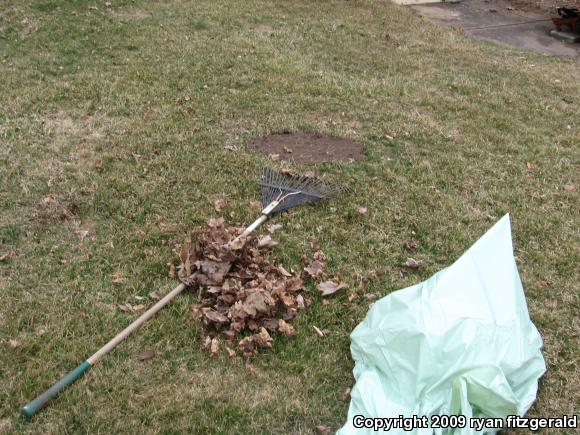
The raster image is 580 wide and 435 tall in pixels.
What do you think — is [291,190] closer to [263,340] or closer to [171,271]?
[171,271]

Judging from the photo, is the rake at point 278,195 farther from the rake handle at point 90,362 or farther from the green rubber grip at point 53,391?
→ the green rubber grip at point 53,391

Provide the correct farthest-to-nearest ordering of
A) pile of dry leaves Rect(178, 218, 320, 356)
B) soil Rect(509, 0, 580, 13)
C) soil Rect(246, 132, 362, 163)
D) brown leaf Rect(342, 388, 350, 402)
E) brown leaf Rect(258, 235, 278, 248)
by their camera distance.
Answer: soil Rect(509, 0, 580, 13) < soil Rect(246, 132, 362, 163) < brown leaf Rect(258, 235, 278, 248) < pile of dry leaves Rect(178, 218, 320, 356) < brown leaf Rect(342, 388, 350, 402)

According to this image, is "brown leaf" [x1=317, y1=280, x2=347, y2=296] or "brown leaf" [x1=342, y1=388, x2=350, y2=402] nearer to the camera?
"brown leaf" [x1=342, y1=388, x2=350, y2=402]

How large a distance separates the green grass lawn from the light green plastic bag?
0.82ft

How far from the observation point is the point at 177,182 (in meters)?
4.85

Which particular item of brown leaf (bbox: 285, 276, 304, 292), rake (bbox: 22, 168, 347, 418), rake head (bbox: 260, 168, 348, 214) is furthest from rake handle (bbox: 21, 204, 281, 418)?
rake head (bbox: 260, 168, 348, 214)

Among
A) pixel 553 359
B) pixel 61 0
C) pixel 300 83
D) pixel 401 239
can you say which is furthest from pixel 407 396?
pixel 61 0

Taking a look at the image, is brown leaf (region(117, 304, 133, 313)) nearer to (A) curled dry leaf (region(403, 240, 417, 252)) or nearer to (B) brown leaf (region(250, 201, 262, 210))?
(B) brown leaf (region(250, 201, 262, 210))

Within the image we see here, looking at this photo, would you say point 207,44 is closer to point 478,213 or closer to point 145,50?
point 145,50

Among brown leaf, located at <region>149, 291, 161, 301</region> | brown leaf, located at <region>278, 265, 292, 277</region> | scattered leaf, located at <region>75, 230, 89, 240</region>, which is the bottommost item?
scattered leaf, located at <region>75, 230, 89, 240</region>

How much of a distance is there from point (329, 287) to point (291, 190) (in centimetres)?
116

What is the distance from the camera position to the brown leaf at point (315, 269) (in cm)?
388

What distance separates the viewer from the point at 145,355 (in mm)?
3242

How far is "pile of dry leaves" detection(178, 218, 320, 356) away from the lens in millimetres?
3385
